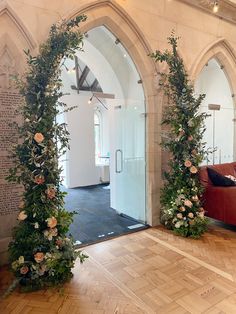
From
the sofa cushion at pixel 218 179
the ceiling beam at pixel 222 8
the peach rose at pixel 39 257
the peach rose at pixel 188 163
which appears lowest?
the peach rose at pixel 39 257

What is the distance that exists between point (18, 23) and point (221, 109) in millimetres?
4112

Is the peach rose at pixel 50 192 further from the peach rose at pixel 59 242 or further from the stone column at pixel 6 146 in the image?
the stone column at pixel 6 146

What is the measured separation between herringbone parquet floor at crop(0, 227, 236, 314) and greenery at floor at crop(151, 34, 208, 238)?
30 cm

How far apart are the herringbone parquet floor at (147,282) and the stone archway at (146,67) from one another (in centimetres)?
82

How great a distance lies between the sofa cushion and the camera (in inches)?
142

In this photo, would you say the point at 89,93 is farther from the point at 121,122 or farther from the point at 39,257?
the point at 39,257

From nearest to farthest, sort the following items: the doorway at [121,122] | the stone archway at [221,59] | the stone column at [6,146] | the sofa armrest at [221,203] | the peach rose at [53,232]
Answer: the peach rose at [53,232]
the stone column at [6,146]
the sofa armrest at [221,203]
the doorway at [121,122]
the stone archway at [221,59]

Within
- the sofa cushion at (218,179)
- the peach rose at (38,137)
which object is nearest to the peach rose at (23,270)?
the peach rose at (38,137)

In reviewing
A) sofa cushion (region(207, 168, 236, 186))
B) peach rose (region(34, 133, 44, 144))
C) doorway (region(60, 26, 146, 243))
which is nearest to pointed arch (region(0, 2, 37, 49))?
doorway (region(60, 26, 146, 243))

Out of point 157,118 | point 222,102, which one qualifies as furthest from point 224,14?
point 157,118

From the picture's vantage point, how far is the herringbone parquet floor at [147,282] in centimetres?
199

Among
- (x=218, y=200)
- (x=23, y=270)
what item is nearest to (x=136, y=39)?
(x=218, y=200)

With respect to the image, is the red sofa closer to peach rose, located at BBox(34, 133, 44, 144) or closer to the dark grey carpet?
the dark grey carpet

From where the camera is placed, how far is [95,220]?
13.6 feet
